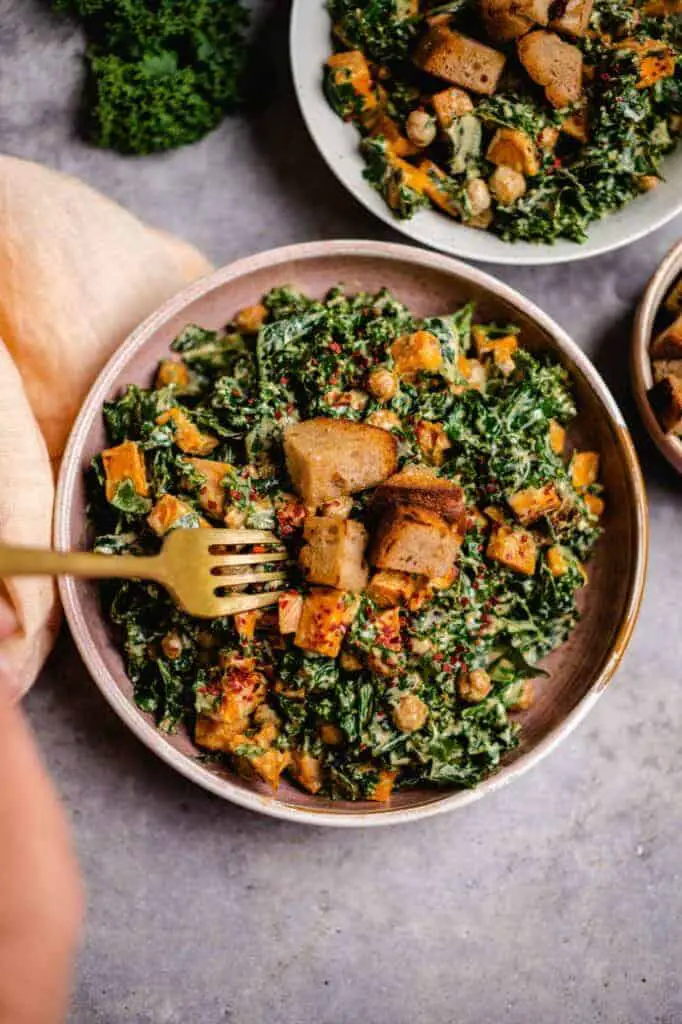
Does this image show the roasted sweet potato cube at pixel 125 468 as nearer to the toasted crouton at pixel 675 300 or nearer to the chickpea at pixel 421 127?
the chickpea at pixel 421 127

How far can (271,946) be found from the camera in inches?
149

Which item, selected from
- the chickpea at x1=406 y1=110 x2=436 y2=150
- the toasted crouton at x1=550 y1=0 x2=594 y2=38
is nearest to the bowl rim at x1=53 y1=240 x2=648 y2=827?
the chickpea at x1=406 y1=110 x2=436 y2=150

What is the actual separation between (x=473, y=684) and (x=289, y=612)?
0.72 m

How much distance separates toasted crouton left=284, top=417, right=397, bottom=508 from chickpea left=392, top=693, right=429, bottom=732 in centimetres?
73

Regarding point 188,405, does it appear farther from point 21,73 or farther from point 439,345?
point 21,73

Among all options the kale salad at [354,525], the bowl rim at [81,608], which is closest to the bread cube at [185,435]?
the kale salad at [354,525]

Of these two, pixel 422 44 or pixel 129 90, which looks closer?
pixel 422 44

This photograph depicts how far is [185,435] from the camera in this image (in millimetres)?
3230

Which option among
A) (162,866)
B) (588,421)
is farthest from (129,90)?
(162,866)

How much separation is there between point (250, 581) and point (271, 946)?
1.73 meters

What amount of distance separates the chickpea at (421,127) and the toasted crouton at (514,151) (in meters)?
0.23

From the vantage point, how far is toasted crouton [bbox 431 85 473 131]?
344 centimetres

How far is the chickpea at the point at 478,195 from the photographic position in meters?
3.51

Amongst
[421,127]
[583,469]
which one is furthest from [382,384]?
[421,127]
